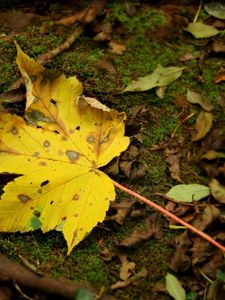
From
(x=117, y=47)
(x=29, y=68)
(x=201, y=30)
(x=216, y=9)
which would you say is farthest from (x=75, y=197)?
(x=216, y=9)

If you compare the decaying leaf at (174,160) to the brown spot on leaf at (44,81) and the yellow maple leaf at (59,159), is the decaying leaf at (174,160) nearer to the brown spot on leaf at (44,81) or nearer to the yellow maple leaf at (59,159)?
the yellow maple leaf at (59,159)

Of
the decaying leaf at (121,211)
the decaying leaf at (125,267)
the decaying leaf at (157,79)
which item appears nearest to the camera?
the decaying leaf at (125,267)

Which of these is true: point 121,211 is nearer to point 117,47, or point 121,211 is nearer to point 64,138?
point 64,138

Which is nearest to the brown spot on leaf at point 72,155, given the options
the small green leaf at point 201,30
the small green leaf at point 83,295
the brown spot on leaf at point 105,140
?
the brown spot on leaf at point 105,140

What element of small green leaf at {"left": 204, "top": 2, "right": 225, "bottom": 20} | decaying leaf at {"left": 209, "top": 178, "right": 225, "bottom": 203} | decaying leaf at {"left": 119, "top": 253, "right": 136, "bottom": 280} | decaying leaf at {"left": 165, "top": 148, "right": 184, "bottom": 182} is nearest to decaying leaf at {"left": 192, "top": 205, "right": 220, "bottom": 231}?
decaying leaf at {"left": 209, "top": 178, "right": 225, "bottom": 203}

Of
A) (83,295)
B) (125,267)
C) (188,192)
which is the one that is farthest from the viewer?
(188,192)

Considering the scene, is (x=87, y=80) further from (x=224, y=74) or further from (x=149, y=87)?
(x=224, y=74)
